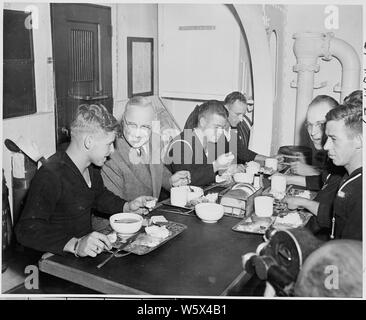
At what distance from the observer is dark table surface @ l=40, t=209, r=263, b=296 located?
943 millimetres

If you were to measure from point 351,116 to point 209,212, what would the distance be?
0.53 meters

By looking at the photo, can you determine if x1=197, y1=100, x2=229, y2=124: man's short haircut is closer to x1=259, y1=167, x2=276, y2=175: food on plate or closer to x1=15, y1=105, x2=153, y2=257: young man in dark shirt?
x1=259, y1=167, x2=276, y2=175: food on plate

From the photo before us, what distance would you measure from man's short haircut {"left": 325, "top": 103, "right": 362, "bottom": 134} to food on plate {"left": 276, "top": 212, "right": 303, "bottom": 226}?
326 mm

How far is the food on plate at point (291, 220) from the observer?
130cm

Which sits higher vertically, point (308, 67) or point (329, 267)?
point (308, 67)

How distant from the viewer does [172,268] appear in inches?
40.0

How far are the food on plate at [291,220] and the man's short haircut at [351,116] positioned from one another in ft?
1.07

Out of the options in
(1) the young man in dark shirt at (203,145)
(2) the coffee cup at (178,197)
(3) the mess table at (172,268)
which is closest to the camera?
(3) the mess table at (172,268)

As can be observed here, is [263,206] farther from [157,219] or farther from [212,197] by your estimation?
[157,219]

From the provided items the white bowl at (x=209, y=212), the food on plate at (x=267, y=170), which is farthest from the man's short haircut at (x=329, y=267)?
the food on plate at (x=267, y=170)

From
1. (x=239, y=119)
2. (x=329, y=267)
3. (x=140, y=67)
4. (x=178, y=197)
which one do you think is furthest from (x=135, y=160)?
(x=140, y=67)

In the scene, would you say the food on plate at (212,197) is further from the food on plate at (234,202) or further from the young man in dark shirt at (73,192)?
the young man in dark shirt at (73,192)
